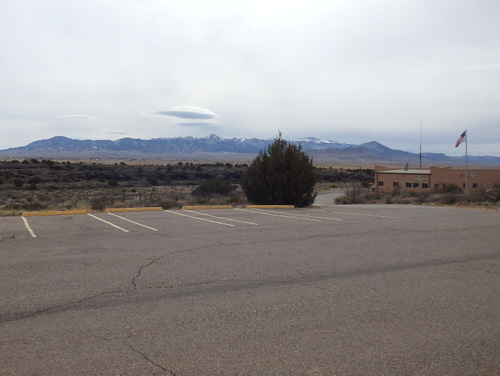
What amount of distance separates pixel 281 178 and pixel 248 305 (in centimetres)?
1929

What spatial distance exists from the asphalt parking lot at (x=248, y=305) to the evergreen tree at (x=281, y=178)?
12.7 meters

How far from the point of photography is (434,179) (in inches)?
2226

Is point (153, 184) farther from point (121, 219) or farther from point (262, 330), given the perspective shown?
point (262, 330)

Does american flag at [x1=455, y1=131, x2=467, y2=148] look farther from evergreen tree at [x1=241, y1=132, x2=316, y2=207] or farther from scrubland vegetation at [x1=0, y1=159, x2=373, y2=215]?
evergreen tree at [x1=241, y1=132, x2=316, y2=207]

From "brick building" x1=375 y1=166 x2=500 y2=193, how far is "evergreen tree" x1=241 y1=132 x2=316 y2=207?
2906 centimetres

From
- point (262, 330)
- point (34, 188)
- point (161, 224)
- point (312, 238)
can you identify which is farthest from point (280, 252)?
point (34, 188)

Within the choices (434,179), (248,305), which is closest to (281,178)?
(248,305)

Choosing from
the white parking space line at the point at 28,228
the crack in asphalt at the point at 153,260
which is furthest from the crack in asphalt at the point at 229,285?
the white parking space line at the point at 28,228

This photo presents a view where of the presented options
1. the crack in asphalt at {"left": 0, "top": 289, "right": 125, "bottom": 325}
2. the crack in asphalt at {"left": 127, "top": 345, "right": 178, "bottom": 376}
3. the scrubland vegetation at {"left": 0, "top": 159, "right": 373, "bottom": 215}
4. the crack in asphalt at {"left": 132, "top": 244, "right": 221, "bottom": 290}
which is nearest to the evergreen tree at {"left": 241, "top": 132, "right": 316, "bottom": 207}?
the scrubland vegetation at {"left": 0, "top": 159, "right": 373, "bottom": 215}

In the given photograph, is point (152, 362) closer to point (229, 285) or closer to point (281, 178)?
point (229, 285)

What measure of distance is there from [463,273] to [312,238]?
461 centimetres

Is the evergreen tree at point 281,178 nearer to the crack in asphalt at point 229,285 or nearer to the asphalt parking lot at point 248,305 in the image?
the asphalt parking lot at point 248,305

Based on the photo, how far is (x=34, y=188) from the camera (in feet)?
161

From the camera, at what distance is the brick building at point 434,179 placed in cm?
5334
